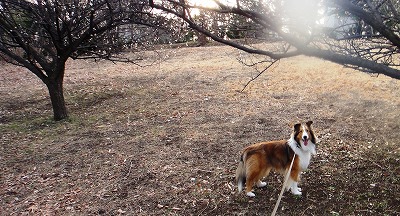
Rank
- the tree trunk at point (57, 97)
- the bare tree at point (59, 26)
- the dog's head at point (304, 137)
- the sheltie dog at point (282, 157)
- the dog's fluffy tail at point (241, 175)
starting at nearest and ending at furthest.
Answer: the dog's head at point (304, 137) < the sheltie dog at point (282, 157) < the dog's fluffy tail at point (241, 175) < the bare tree at point (59, 26) < the tree trunk at point (57, 97)

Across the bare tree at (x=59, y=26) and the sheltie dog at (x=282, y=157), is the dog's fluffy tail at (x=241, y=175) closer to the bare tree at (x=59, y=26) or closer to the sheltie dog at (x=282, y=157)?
the sheltie dog at (x=282, y=157)

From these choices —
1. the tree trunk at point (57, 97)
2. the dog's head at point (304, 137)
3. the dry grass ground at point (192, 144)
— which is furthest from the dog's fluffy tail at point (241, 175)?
the tree trunk at point (57, 97)

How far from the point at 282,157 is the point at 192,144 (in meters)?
2.49

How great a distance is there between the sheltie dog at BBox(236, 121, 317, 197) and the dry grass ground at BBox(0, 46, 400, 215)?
36 centimetres

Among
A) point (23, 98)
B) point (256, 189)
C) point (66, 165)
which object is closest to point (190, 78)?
point (23, 98)

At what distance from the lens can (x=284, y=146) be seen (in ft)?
16.0

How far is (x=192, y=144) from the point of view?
22.8 feet

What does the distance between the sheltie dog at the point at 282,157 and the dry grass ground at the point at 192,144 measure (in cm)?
36

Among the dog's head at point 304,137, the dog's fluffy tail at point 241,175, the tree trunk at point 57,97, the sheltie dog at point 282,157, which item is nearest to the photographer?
the dog's head at point 304,137

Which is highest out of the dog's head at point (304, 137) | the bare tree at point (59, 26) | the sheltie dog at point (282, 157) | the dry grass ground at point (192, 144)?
the bare tree at point (59, 26)

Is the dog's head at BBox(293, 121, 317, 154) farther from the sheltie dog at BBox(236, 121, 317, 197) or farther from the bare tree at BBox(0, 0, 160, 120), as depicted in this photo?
the bare tree at BBox(0, 0, 160, 120)

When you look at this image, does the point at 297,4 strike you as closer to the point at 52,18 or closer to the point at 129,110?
the point at 52,18

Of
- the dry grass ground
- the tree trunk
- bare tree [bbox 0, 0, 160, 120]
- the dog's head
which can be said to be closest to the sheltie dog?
the dog's head

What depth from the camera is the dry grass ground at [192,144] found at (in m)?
5.00
